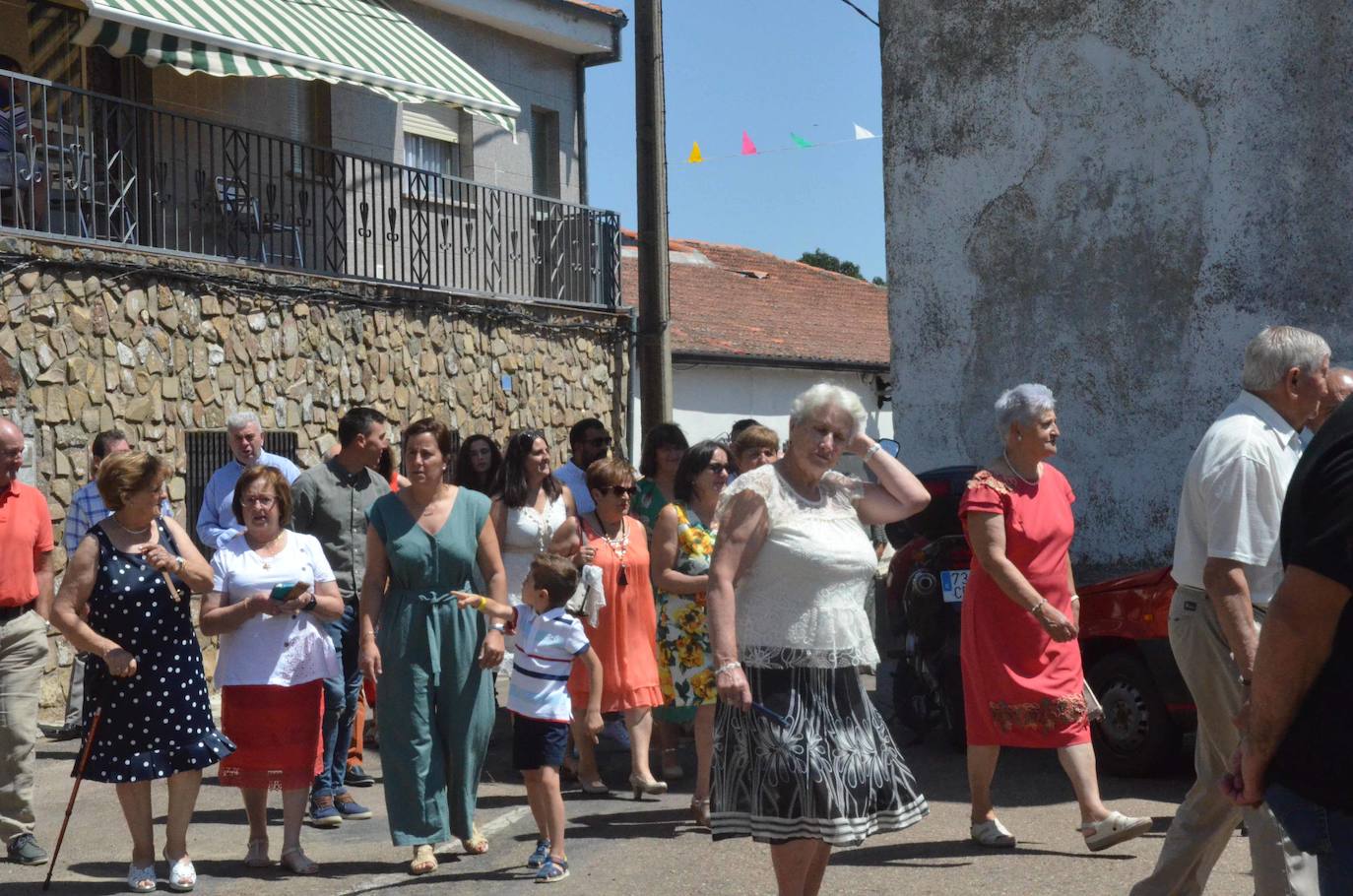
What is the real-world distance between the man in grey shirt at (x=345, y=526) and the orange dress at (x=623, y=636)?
1.10 m

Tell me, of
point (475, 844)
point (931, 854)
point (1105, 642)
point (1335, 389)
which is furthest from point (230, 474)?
point (1335, 389)

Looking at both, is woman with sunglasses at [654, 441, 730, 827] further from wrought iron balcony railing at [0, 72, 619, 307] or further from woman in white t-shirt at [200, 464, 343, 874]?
wrought iron balcony railing at [0, 72, 619, 307]

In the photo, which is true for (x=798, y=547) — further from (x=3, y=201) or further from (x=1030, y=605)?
(x=3, y=201)

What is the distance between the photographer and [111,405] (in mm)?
12164

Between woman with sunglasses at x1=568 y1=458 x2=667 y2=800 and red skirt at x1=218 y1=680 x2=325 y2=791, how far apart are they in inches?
69.4

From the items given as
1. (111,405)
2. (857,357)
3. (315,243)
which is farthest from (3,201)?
(857,357)

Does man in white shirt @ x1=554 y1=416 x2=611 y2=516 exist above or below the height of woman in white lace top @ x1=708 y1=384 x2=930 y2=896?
above

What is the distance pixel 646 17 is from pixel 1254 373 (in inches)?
357

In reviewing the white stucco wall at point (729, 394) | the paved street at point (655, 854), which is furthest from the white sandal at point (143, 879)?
the white stucco wall at point (729, 394)

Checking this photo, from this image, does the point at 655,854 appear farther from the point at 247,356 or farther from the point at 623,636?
the point at 247,356

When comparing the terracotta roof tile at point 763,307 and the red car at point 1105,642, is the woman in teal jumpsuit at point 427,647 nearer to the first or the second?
→ the red car at point 1105,642

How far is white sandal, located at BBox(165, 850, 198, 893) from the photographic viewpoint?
631cm

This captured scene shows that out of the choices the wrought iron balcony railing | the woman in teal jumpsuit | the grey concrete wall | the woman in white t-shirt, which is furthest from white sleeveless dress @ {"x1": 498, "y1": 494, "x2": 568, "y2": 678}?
the wrought iron balcony railing

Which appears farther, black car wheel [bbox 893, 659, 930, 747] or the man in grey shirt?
black car wheel [bbox 893, 659, 930, 747]
